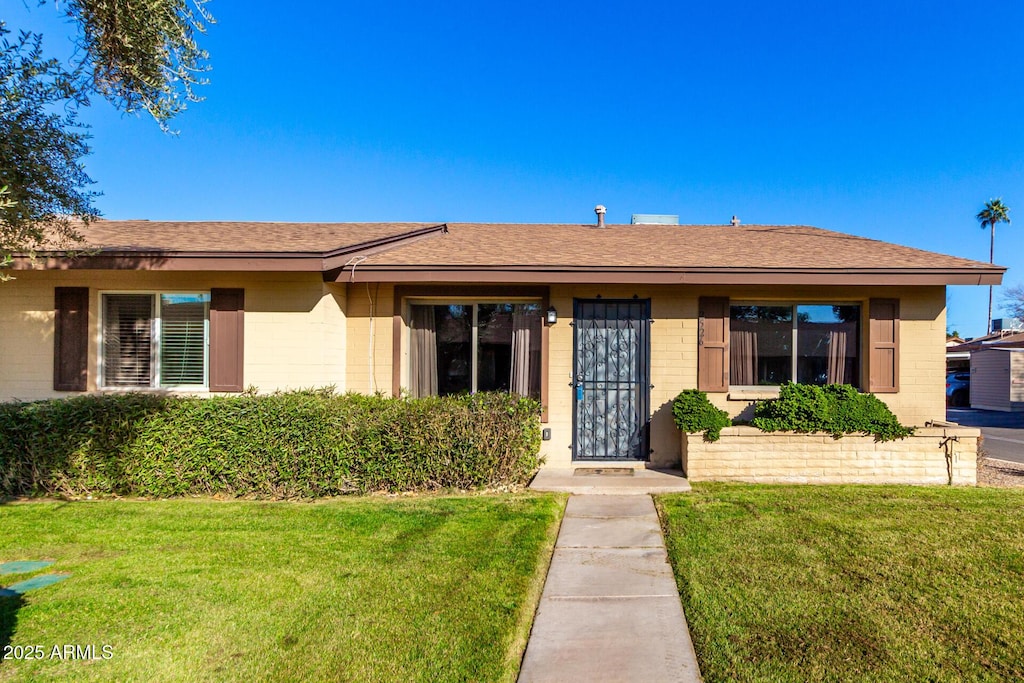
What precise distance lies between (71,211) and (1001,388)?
28006mm

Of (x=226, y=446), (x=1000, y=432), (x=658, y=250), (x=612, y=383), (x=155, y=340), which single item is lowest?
(x=1000, y=432)

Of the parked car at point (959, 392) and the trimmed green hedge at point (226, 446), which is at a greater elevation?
the trimmed green hedge at point (226, 446)

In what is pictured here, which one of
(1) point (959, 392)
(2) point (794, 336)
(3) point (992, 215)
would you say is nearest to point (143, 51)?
(2) point (794, 336)

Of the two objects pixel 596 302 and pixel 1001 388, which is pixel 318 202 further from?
pixel 1001 388

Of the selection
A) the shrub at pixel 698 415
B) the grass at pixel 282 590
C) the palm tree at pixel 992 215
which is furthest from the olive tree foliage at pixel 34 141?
the palm tree at pixel 992 215

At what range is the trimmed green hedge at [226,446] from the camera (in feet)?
20.9

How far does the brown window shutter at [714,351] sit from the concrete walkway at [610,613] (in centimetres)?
291

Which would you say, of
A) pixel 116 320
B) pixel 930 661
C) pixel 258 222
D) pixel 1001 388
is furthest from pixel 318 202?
pixel 1001 388

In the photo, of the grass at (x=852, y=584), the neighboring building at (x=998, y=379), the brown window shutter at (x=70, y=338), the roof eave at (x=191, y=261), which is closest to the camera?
the grass at (x=852, y=584)

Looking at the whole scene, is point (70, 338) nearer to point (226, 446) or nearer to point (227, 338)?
point (227, 338)

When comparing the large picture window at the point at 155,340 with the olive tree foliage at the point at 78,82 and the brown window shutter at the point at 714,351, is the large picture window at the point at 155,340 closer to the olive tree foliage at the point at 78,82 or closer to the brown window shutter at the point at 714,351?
the olive tree foliage at the point at 78,82

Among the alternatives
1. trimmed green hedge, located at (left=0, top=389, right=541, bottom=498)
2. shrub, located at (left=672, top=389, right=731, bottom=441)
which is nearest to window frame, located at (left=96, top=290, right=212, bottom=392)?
trimmed green hedge, located at (left=0, top=389, right=541, bottom=498)

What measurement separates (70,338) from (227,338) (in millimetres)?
2057

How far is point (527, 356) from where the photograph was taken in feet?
26.3
